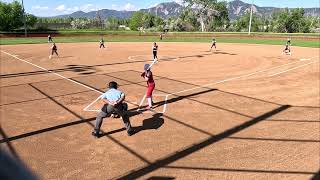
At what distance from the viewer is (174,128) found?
1097 centimetres

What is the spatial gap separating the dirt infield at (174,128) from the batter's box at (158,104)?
0.16ft

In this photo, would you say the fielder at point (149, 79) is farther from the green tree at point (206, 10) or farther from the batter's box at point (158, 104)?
the green tree at point (206, 10)

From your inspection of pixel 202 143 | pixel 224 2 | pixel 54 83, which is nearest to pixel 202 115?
pixel 202 143

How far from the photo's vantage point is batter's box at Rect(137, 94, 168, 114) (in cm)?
1305

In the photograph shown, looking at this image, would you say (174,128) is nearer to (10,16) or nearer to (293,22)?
(10,16)

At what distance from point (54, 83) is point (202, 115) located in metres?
9.92

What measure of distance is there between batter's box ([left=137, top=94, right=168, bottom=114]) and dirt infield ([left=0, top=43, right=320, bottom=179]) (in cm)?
5

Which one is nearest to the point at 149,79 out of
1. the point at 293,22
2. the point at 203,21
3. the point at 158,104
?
the point at 158,104

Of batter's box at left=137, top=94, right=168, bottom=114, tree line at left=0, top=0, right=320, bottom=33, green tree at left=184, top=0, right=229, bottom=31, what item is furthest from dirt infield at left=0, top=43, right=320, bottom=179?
green tree at left=184, top=0, right=229, bottom=31

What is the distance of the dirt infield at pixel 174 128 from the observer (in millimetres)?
8094

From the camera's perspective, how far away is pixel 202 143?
967 centimetres

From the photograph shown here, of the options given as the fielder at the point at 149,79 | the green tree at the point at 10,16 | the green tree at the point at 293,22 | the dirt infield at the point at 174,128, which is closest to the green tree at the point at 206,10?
the green tree at the point at 293,22

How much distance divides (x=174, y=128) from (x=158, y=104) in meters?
3.17

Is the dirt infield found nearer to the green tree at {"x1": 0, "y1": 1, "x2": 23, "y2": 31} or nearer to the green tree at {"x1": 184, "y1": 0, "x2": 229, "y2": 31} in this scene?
the green tree at {"x1": 0, "y1": 1, "x2": 23, "y2": 31}
